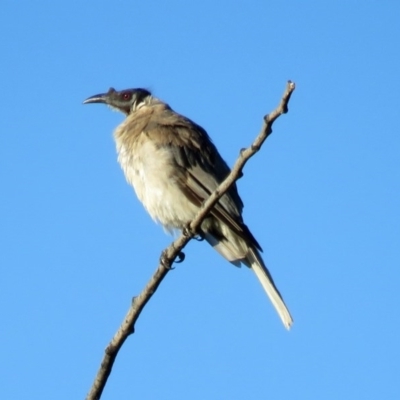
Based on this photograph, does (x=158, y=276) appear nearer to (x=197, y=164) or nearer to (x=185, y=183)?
(x=185, y=183)

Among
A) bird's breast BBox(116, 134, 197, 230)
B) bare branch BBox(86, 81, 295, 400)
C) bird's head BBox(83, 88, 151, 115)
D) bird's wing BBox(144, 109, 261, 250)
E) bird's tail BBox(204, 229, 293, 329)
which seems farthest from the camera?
bird's head BBox(83, 88, 151, 115)

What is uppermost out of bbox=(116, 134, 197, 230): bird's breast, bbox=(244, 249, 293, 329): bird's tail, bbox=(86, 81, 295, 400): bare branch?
bbox=(116, 134, 197, 230): bird's breast

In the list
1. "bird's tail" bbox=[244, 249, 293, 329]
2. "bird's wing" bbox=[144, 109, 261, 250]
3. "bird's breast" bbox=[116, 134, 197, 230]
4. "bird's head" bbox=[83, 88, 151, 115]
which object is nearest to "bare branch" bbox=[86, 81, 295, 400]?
"bird's tail" bbox=[244, 249, 293, 329]

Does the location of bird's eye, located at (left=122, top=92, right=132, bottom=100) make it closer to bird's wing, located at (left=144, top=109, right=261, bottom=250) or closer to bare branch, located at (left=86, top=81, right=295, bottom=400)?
bird's wing, located at (left=144, top=109, right=261, bottom=250)

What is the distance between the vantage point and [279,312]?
26.1 ft

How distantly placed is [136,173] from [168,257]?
2.43m

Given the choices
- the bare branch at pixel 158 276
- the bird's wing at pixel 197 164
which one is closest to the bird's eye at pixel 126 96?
the bird's wing at pixel 197 164

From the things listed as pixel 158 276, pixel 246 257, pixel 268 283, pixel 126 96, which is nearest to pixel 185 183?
pixel 246 257

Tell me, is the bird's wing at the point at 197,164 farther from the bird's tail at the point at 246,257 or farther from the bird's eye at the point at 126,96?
the bird's eye at the point at 126,96

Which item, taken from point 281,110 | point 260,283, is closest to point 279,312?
point 260,283

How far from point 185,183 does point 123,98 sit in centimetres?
249

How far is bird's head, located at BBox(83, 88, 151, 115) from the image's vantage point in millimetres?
10820

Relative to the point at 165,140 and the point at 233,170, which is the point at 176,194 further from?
the point at 233,170

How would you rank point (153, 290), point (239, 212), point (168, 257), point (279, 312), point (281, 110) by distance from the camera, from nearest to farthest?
point (281, 110) → point (153, 290) → point (168, 257) → point (279, 312) → point (239, 212)
